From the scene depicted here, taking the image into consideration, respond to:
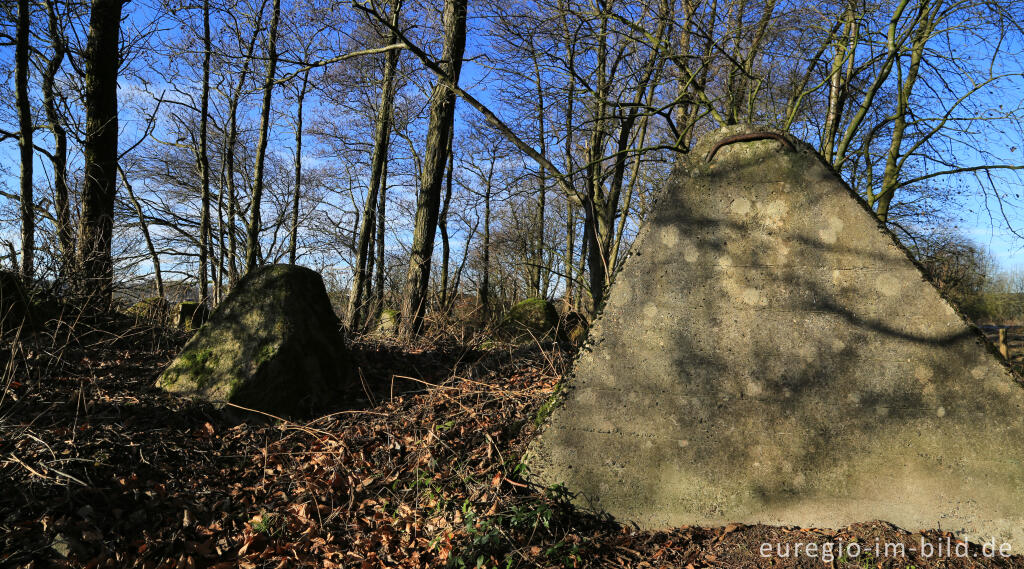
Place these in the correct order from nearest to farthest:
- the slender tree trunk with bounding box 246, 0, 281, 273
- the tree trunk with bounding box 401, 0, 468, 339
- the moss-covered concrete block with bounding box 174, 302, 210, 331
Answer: the tree trunk with bounding box 401, 0, 468, 339
the moss-covered concrete block with bounding box 174, 302, 210, 331
the slender tree trunk with bounding box 246, 0, 281, 273

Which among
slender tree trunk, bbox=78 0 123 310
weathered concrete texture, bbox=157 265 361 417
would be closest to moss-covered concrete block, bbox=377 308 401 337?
weathered concrete texture, bbox=157 265 361 417

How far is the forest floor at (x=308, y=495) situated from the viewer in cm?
280

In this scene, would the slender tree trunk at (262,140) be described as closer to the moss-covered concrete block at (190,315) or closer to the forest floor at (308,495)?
the moss-covered concrete block at (190,315)

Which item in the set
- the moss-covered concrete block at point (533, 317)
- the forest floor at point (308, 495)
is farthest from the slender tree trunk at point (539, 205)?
the forest floor at point (308, 495)

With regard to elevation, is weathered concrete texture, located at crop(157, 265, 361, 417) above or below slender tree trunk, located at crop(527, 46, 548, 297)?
below

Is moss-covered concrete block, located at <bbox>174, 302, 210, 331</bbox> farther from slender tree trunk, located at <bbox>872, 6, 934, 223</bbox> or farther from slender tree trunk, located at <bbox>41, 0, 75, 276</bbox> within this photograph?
slender tree trunk, located at <bbox>872, 6, 934, 223</bbox>

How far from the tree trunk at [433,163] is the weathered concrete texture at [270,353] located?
2269 millimetres

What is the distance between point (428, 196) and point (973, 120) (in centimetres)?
785

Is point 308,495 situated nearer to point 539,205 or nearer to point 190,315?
point 190,315

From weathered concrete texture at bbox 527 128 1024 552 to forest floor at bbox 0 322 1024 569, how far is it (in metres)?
0.20

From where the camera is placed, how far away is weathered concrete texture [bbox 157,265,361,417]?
438 centimetres

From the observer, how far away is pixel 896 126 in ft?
28.3

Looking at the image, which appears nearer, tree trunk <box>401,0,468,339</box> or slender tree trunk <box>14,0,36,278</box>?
slender tree trunk <box>14,0,36,278</box>

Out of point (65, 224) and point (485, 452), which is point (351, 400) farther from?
point (65, 224)
